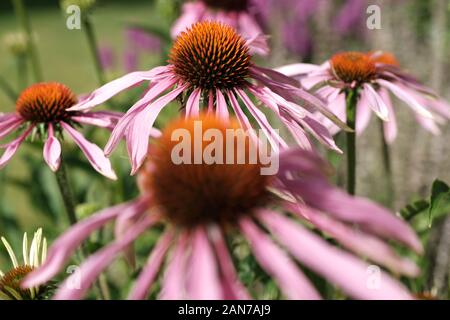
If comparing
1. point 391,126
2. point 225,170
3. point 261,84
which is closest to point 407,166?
point 391,126

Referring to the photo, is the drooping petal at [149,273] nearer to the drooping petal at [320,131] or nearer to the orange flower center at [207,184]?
the orange flower center at [207,184]

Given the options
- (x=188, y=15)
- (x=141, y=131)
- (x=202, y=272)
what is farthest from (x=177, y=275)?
(x=188, y=15)

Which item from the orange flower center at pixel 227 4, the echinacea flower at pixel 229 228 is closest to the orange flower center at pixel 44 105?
the echinacea flower at pixel 229 228

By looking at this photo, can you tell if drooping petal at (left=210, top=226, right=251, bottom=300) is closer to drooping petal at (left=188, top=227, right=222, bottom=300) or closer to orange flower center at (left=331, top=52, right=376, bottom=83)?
drooping petal at (left=188, top=227, right=222, bottom=300)

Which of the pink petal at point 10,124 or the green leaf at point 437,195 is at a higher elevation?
the pink petal at point 10,124

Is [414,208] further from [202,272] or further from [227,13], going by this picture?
[227,13]

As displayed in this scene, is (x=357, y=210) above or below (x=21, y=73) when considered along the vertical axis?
below

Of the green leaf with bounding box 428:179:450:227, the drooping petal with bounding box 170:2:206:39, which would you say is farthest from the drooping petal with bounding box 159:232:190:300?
the drooping petal with bounding box 170:2:206:39
